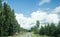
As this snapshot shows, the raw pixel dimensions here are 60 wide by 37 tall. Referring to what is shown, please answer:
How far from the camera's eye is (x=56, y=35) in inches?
3337

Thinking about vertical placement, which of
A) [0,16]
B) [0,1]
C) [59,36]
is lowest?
[59,36]

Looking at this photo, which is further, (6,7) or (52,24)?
(52,24)

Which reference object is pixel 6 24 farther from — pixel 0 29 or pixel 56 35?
pixel 56 35

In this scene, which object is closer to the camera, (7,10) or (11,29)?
(7,10)

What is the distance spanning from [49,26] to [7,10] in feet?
118

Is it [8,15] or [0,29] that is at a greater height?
[8,15]

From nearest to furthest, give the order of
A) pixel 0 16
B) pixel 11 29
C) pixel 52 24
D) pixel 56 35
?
pixel 0 16
pixel 11 29
pixel 56 35
pixel 52 24

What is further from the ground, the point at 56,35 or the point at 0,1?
the point at 0,1

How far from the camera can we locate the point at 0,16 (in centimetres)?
5141

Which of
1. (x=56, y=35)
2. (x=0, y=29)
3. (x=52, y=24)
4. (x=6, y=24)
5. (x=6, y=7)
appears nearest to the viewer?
(x=0, y=29)

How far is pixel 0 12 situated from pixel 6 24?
1379 cm

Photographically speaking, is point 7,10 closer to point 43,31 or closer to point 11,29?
point 11,29

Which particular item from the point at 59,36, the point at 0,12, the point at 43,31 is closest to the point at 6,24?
the point at 0,12

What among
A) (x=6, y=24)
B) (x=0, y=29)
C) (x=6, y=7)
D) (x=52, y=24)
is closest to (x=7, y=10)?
(x=6, y=7)
